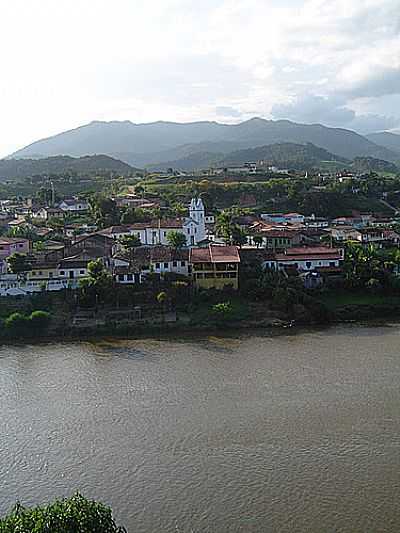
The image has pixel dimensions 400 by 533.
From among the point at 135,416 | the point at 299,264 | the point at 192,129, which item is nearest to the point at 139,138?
the point at 192,129

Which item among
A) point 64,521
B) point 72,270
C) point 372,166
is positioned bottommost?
point 64,521

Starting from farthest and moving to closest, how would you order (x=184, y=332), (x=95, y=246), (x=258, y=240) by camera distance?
(x=258, y=240) < (x=95, y=246) < (x=184, y=332)

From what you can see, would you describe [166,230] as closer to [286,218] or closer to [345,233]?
[345,233]

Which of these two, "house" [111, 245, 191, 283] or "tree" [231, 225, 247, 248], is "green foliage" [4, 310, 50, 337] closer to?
"house" [111, 245, 191, 283]

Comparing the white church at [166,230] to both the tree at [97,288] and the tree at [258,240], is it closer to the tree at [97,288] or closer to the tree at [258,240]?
the tree at [258,240]

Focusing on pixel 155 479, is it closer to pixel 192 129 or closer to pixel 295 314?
pixel 295 314

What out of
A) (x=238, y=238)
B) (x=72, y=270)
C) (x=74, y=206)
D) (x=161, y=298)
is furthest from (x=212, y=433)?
(x=74, y=206)

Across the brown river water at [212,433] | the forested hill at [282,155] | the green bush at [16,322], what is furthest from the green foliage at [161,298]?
the forested hill at [282,155]
